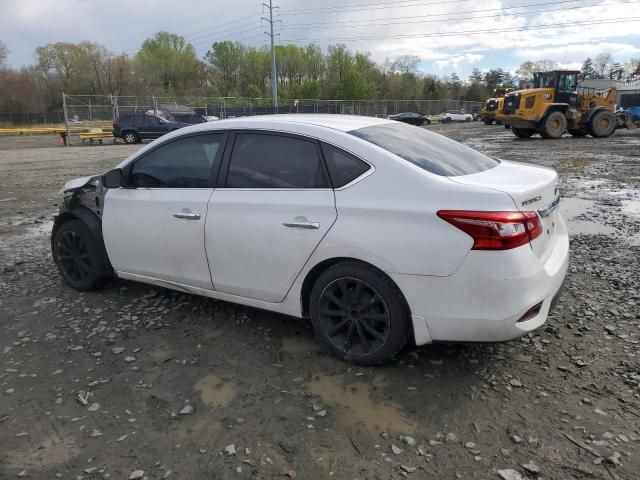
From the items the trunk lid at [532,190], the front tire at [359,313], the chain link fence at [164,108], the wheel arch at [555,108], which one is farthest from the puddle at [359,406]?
the chain link fence at [164,108]

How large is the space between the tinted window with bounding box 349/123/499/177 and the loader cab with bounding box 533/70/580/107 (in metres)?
23.0

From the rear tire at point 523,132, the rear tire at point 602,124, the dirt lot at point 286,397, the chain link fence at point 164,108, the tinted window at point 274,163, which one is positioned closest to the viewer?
the dirt lot at point 286,397

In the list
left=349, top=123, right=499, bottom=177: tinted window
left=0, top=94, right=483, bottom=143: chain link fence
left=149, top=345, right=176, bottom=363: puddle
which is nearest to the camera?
left=349, top=123, right=499, bottom=177: tinted window

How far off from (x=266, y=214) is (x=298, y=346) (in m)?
0.99

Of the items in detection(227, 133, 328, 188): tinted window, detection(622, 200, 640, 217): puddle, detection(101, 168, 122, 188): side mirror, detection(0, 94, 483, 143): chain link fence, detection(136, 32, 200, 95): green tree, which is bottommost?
detection(622, 200, 640, 217): puddle

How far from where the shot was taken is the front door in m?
3.81

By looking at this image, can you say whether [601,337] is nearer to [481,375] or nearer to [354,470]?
[481,375]

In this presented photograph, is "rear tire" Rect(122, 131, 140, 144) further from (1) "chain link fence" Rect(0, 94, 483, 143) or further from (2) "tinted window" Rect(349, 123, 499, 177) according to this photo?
(2) "tinted window" Rect(349, 123, 499, 177)

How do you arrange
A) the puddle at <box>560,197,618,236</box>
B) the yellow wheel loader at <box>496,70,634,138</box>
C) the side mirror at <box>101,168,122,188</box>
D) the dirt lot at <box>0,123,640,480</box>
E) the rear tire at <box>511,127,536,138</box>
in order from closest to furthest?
the dirt lot at <box>0,123,640,480</box> < the side mirror at <box>101,168,122,188</box> < the puddle at <box>560,197,618,236</box> < the yellow wheel loader at <box>496,70,634,138</box> < the rear tire at <box>511,127,536,138</box>

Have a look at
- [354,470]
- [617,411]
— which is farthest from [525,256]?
[354,470]

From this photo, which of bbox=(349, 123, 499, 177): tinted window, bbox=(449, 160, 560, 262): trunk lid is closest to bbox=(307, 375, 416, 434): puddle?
bbox=(449, 160, 560, 262): trunk lid

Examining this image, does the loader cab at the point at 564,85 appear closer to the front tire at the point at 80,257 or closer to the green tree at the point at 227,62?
the front tire at the point at 80,257

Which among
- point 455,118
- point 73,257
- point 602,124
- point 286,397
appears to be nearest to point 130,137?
point 602,124

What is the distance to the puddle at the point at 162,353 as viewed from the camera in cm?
352
